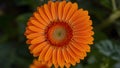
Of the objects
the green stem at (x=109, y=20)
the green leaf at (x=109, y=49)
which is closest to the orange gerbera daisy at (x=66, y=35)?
the green leaf at (x=109, y=49)

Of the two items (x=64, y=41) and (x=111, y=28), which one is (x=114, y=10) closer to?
(x=111, y=28)

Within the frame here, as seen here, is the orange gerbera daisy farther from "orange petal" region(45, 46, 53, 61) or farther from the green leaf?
the green leaf

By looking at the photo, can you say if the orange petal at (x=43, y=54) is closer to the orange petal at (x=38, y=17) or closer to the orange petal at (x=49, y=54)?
the orange petal at (x=49, y=54)

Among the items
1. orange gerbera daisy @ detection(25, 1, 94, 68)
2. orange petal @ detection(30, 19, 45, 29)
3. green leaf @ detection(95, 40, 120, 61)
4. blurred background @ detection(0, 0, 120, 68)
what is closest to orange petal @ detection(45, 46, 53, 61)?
orange gerbera daisy @ detection(25, 1, 94, 68)

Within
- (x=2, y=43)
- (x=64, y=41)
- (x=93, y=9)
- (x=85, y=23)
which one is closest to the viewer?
(x=85, y=23)

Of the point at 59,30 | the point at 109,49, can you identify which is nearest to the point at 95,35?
the point at 109,49

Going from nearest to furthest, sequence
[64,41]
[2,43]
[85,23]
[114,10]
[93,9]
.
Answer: [85,23]
[64,41]
[114,10]
[93,9]
[2,43]

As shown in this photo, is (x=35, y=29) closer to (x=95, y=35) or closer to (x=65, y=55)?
(x=65, y=55)

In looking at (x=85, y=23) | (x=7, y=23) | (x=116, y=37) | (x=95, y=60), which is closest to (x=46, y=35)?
(x=85, y=23)
